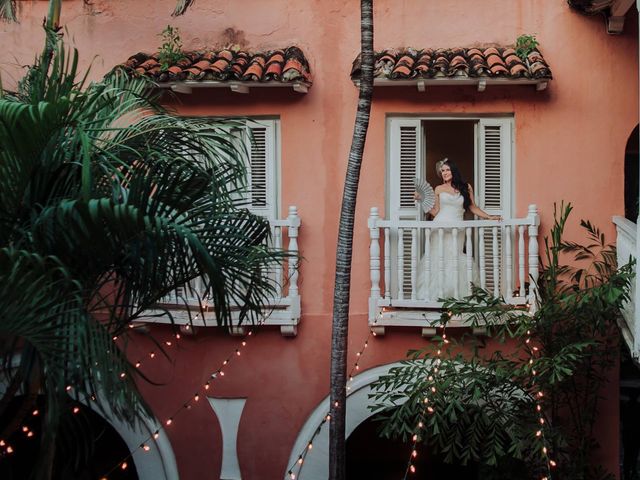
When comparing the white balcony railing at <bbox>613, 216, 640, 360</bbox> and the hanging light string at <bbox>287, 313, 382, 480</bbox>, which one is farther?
the hanging light string at <bbox>287, 313, 382, 480</bbox>

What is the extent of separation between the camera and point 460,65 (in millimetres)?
9562

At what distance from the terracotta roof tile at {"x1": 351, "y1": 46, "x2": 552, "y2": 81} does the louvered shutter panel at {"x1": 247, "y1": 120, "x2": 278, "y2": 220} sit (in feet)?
3.86

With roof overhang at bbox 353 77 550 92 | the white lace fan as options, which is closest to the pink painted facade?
roof overhang at bbox 353 77 550 92

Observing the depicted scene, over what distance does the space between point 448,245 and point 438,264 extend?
0.81 feet

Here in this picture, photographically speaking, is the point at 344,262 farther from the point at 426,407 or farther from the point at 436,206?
the point at 436,206

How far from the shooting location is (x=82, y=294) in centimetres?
613

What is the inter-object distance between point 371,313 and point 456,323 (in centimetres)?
89

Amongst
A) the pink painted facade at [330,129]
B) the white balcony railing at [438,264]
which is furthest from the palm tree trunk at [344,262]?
the pink painted facade at [330,129]

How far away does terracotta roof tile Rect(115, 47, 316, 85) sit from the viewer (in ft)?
32.0

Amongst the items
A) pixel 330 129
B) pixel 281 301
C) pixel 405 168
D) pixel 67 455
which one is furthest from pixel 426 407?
pixel 67 455

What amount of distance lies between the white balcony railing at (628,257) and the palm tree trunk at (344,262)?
239 centimetres

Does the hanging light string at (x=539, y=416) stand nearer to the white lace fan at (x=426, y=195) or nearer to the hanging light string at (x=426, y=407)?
the hanging light string at (x=426, y=407)

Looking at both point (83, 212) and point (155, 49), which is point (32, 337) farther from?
point (155, 49)

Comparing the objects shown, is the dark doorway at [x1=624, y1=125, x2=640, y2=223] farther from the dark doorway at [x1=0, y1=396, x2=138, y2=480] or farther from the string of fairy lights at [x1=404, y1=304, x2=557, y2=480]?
the dark doorway at [x1=0, y1=396, x2=138, y2=480]
